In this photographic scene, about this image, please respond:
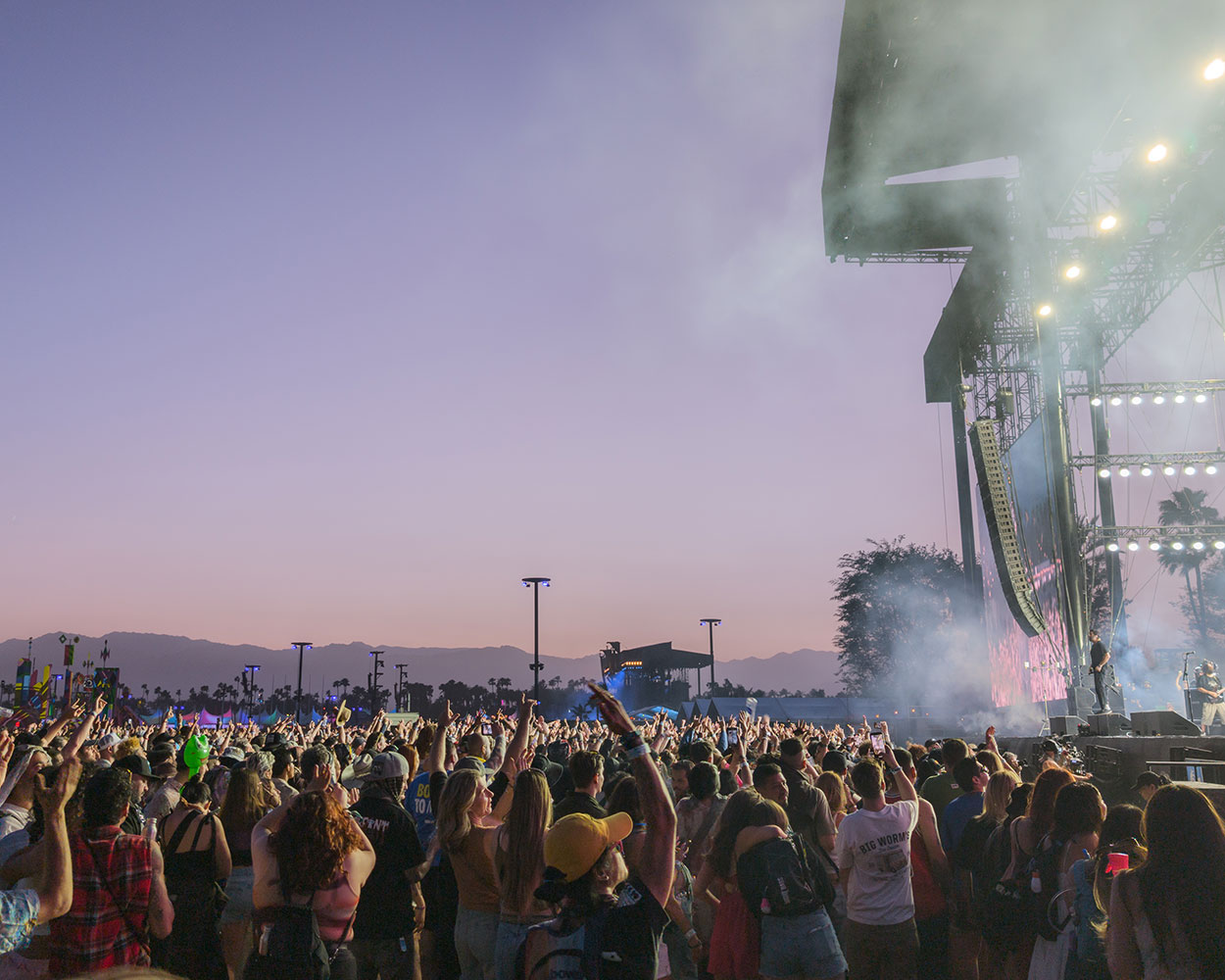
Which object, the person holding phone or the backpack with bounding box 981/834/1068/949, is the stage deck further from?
the backpack with bounding box 981/834/1068/949

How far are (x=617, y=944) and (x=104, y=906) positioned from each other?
243cm

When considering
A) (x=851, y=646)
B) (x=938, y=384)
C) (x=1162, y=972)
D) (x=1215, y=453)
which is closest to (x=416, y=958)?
(x=1162, y=972)

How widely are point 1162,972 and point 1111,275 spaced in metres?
23.3

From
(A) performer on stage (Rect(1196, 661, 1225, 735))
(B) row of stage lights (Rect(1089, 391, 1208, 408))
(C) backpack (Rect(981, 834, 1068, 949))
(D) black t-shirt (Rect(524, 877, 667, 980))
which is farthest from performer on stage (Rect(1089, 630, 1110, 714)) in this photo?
(D) black t-shirt (Rect(524, 877, 667, 980))

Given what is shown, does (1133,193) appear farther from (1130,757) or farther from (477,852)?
(477,852)

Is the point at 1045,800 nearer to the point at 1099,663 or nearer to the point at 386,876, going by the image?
the point at 386,876

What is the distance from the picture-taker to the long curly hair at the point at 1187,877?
315 centimetres

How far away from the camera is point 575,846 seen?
3664 mm

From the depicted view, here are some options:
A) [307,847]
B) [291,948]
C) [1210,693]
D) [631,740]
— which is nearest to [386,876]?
[291,948]

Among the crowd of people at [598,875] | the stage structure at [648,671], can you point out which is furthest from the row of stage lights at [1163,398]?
the stage structure at [648,671]

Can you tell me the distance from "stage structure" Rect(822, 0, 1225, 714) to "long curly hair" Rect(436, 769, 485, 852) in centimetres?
1748

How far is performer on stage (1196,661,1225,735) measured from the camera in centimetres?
2022

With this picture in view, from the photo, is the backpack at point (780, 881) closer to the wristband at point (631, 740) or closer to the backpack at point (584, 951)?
the wristband at point (631, 740)

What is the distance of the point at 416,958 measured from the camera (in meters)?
5.62
